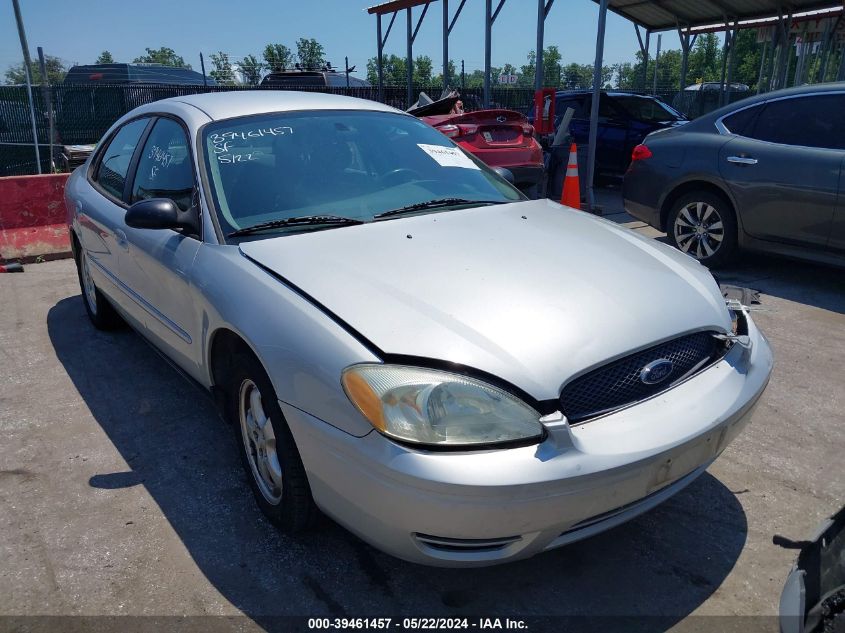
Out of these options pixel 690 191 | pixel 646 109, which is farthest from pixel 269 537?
pixel 646 109

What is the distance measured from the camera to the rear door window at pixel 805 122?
5266mm

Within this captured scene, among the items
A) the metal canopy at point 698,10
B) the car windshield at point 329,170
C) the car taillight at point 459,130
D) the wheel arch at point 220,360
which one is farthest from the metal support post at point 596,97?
the wheel arch at point 220,360

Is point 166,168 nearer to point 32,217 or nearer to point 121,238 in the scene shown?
point 121,238

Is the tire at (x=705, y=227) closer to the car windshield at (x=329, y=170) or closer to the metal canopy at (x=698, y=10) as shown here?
the car windshield at (x=329, y=170)

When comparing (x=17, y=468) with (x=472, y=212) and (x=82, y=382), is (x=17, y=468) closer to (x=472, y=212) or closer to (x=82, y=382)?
(x=82, y=382)

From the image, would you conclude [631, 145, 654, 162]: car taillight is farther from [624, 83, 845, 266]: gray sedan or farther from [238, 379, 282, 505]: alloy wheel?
[238, 379, 282, 505]: alloy wheel

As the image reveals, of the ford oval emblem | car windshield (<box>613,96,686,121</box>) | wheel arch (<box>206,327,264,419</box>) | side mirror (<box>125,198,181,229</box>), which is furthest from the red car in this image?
the ford oval emblem

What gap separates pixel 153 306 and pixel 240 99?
1.13 m

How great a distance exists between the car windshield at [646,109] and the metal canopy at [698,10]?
3651mm

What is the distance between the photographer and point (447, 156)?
11.8 ft

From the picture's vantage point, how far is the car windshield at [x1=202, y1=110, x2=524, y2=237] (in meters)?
2.92

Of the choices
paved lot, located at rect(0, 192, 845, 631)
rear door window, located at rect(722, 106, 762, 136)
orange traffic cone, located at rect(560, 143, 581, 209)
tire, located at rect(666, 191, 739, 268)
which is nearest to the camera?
paved lot, located at rect(0, 192, 845, 631)

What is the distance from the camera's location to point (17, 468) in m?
3.15

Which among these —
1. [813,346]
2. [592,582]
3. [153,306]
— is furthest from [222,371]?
[813,346]
